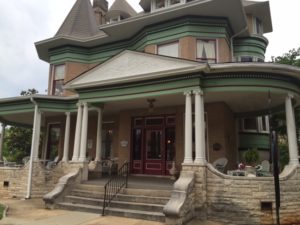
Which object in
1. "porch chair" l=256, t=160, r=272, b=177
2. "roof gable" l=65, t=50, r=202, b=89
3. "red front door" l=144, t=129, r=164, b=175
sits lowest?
"porch chair" l=256, t=160, r=272, b=177

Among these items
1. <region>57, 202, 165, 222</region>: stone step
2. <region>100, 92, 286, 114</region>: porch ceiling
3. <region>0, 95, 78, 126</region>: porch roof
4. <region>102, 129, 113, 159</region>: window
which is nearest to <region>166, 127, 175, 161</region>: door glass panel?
<region>100, 92, 286, 114</region>: porch ceiling

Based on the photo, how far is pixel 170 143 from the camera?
43.1 feet

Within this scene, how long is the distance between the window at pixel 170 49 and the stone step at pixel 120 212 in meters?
7.39

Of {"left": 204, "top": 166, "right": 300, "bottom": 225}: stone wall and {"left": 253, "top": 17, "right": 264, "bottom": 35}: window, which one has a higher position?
{"left": 253, "top": 17, "right": 264, "bottom": 35}: window

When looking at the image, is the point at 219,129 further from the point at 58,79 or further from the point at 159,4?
the point at 58,79

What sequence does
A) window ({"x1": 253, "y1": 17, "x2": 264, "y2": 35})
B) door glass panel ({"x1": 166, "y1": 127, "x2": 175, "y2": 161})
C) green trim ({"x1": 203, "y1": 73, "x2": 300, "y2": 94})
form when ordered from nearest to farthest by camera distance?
1. green trim ({"x1": 203, "y1": 73, "x2": 300, "y2": 94})
2. door glass panel ({"x1": 166, "y1": 127, "x2": 175, "y2": 161})
3. window ({"x1": 253, "y1": 17, "x2": 264, "y2": 35})

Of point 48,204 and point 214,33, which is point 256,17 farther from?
point 48,204

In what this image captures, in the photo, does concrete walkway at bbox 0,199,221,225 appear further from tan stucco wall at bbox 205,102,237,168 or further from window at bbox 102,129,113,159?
window at bbox 102,129,113,159

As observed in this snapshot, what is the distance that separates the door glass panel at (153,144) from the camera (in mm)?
13391

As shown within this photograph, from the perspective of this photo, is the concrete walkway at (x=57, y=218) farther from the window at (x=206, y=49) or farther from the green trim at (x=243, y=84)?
the window at (x=206, y=49)

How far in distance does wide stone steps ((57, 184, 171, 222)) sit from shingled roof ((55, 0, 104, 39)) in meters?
9.52

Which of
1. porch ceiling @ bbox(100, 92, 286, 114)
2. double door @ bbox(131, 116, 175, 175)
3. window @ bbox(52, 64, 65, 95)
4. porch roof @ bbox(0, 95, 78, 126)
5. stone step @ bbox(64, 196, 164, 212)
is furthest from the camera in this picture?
window @ bbox(52, 64, 65, 95)

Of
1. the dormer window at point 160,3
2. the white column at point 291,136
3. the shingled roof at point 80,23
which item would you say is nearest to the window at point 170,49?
the dormer window at point 160,3

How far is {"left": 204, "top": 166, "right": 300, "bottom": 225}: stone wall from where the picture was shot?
8.65 m
